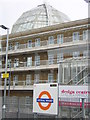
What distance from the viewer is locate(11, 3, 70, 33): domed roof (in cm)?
4569

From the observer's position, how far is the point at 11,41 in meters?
38.9

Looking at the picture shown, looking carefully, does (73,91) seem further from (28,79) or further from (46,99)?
(28,79)

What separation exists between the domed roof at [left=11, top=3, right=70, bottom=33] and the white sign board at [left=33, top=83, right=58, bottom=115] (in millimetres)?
35061

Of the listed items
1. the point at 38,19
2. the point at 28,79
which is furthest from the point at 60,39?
the point at 38,19

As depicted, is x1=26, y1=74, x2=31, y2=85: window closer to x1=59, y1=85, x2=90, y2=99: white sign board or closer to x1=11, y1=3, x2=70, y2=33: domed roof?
x1=11, y1=3, x2=70, y2=33: domed roof

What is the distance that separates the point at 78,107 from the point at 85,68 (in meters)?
3.64

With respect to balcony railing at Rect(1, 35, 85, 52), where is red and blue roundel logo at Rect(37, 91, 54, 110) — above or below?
below

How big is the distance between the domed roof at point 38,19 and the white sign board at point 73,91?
3525 centimetres

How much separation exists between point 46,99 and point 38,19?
37.9 metres

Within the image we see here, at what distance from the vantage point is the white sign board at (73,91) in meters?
9.72

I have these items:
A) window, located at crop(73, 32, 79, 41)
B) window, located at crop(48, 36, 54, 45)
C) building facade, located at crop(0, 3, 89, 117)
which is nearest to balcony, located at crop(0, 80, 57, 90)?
building facade, located at crop(0, 3, 89, 117)

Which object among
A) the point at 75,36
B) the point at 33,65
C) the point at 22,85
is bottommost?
the point at 22,85

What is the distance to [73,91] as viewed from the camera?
10141mm

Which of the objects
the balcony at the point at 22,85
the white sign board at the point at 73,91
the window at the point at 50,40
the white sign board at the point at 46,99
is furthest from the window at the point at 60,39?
the white sign board at the point at 73,91
